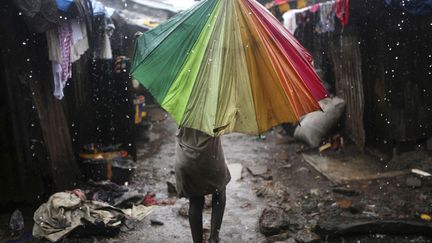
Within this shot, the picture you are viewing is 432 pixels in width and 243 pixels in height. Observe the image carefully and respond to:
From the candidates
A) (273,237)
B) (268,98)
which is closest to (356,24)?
(273,237)

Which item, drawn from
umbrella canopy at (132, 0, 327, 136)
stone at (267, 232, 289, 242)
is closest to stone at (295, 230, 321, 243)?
stone at (267, 232, 289, 242)

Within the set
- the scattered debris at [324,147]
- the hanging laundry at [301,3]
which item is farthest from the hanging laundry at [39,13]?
the hanging laundry at [301,3]

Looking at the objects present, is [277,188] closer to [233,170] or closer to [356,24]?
[233,170]

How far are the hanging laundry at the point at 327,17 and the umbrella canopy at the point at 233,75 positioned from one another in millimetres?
5110

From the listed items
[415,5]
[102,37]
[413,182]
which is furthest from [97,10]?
[413,182]

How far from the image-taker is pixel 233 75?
3.16m

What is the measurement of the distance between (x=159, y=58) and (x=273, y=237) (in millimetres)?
2912

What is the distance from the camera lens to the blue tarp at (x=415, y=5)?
5.91 meters

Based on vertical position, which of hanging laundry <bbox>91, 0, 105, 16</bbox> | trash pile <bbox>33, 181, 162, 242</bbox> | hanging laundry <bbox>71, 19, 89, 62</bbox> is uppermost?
hanging laundry <bbox>91, 0, 105, 16</bbox>

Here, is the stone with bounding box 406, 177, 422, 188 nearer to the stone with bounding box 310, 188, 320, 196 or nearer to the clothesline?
the stone with bounding box 310, 188, 320, 196

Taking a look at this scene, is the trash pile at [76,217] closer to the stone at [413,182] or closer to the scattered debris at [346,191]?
the scattered debris at [346,191]

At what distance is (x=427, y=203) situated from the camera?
18.9ft

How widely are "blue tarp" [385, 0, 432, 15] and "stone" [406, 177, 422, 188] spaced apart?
268 cm

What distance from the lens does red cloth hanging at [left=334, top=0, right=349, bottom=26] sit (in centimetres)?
726
